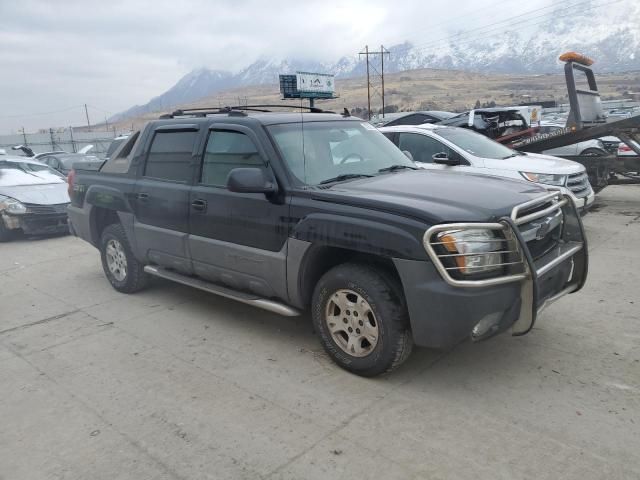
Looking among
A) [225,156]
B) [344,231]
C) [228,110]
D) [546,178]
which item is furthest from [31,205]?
[546,178]

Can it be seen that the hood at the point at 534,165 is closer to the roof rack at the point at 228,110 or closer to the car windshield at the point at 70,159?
the roof rack at the point at 228,110

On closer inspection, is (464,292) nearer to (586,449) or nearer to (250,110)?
(586,449)

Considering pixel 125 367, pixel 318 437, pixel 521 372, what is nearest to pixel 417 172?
pixel 521 372

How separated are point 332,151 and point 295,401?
2.06m

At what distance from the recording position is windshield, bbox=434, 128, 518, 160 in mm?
7859

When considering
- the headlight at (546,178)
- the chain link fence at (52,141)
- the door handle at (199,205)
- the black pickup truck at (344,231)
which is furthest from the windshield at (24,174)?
the chain link fence at (52,141)

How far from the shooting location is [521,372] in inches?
145

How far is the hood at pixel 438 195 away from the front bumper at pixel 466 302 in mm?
230

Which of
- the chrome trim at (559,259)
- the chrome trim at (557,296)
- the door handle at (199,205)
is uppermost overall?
the door handle at (199,205)

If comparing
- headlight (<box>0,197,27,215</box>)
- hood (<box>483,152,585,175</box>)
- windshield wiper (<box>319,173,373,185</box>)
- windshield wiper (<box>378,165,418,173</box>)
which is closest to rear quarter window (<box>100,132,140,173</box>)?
windshield wiper (<box>319,173,373,185</box>)

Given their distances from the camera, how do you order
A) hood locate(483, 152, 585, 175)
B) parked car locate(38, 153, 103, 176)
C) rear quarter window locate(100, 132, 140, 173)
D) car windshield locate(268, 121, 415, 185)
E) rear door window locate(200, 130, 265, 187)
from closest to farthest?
car windshield locate(268, 121, 415, 185) < rear door window locate(200, 130, 265, 187) < rear quarter window locate(100, 132, 140, 173) < hood locate(483, 152, 585, 175) < parked car locate(38, 153, 103, 176)

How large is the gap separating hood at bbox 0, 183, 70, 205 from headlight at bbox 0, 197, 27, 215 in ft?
0.32

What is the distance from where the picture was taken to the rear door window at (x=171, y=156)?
485 centimetres

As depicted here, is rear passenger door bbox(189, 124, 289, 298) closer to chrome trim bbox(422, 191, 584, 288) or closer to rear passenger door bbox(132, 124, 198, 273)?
rear passenger door bbox(132, 124, 198, 273)
